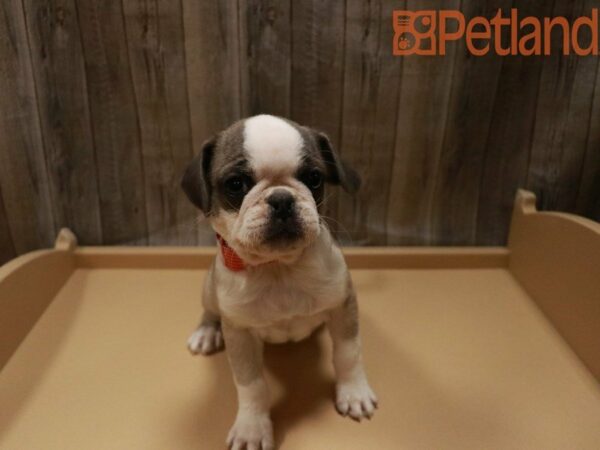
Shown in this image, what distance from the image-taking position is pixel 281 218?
3.04 feet

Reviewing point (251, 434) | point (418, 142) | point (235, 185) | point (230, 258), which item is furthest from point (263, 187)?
point (418, 142)

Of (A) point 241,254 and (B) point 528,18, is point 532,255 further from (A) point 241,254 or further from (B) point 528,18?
(A) point 241,254

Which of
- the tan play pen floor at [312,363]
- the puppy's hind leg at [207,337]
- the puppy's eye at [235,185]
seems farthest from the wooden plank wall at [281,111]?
the puppy's eye at [235,185]

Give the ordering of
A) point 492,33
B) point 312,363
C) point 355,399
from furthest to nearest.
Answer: point 492,33
point 312,363
point 355,399

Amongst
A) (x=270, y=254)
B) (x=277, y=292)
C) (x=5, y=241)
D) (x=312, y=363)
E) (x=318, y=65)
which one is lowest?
(x=312, y=363)

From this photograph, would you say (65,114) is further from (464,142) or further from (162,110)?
(464,142)

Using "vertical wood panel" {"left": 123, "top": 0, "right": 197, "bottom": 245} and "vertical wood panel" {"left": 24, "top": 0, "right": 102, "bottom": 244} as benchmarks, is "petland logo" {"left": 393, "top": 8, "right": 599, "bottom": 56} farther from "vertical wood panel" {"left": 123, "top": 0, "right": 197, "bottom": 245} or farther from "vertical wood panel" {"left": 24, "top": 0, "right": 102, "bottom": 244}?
"vertical wood panel" {"left": 24, "top": 0, "right": 102, "bottom": 244}

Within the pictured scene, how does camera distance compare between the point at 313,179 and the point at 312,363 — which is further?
the point at 312,363

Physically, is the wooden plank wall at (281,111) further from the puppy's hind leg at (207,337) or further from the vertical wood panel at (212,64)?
the puppy's hind leg at (207,337)

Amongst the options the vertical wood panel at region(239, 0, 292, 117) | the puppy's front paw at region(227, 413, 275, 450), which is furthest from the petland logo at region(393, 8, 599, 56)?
the puppy's front paw at region(227, 413, 275, 450)

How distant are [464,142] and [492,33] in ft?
1.07

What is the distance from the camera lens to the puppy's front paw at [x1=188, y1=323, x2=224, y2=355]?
139 centimetres

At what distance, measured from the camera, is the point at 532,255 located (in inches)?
62.4

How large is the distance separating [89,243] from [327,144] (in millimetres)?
1068
